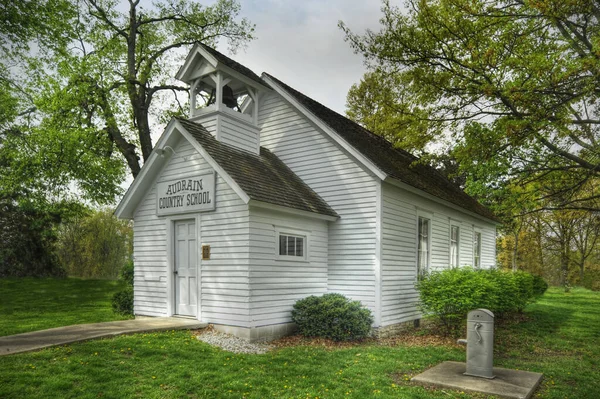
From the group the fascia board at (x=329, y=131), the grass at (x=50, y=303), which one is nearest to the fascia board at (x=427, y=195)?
the fascia board at (x=329, y=131)

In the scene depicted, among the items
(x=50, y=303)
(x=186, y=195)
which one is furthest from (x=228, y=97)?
(x=50, y=303)

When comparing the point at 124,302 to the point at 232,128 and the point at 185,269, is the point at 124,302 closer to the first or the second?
the point at 185,269

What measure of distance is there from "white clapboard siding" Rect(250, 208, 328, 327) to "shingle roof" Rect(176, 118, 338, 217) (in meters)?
0.38

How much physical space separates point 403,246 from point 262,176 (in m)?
4.84

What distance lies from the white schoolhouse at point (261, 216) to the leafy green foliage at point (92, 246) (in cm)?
2495

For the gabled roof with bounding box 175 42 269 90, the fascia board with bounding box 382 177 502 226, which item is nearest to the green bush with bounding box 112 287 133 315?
the gabled roof with bounding box 175 42 269 90

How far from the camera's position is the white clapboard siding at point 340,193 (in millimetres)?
11898

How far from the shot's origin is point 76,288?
2258 cm

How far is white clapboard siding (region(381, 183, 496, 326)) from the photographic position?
12.0 metres

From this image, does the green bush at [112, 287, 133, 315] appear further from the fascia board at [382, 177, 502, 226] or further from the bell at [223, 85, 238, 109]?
the fascia board at [382, 177, 502, 226]

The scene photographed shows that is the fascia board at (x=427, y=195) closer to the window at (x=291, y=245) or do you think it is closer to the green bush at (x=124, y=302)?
the window at (x=291, y=245)

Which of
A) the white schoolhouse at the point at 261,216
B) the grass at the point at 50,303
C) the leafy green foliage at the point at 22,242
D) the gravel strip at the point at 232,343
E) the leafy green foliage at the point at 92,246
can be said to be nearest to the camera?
the gravel strip at the point at 232,343

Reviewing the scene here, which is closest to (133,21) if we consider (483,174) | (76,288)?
(76,288)

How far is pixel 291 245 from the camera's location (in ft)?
37.1
